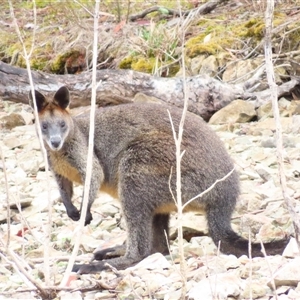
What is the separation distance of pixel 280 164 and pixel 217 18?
8.21 metres

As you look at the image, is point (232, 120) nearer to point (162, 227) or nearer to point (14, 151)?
point (14, 151)

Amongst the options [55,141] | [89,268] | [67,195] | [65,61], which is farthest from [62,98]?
[65,61]

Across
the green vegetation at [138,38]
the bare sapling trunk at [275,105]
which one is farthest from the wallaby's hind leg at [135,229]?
the green vegetation at [138,38]

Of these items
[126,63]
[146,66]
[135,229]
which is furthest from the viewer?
[126,63]

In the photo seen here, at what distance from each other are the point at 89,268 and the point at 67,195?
36.7 inches

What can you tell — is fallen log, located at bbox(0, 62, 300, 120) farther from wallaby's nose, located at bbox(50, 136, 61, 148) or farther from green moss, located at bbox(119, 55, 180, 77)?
wallaby's nose, located at bbox(50, 136, 61, 148)

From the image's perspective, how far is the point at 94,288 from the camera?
4164 millimetres

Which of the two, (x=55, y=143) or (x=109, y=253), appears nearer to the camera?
(x=109, y=253)

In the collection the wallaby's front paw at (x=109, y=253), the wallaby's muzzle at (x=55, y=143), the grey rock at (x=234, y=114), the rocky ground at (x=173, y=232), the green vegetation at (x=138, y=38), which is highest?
the green vegetation at (x=138, y=38)

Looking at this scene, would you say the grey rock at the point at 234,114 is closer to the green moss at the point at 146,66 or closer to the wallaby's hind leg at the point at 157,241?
the green moss at the point at 146,66

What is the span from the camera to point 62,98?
5.77 m

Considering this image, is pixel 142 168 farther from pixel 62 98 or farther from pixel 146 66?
pixel 146 66

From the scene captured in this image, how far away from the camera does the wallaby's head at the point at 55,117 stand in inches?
221

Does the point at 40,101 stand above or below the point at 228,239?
above
